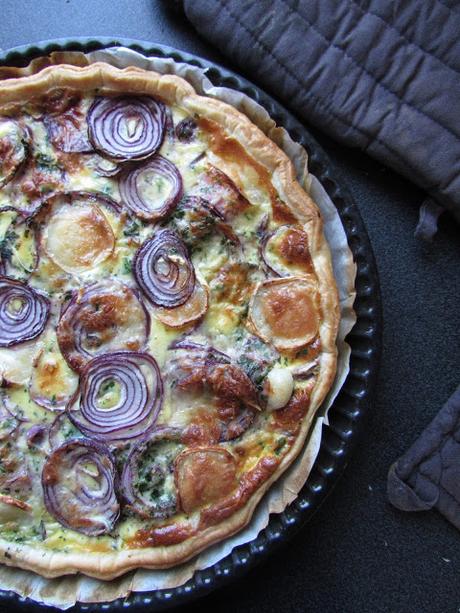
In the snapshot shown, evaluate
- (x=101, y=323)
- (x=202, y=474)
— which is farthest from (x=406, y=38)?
(x=202, y=474)

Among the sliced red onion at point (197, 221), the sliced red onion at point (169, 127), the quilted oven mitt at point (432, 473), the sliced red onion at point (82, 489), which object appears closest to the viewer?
the sliced red onion at point (82, 489)

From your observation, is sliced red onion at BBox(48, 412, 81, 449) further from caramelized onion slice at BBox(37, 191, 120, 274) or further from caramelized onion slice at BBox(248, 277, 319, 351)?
caramelized onion slice at BBox(248, 277, 319, 351)

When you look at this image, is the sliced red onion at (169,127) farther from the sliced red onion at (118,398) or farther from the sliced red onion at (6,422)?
the sliced red onion at (6,422)

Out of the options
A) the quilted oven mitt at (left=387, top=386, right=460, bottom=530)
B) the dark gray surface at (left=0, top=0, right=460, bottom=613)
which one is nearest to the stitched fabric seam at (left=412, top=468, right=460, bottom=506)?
the quilted oven mitt at (left=387, top=386, right=460, bottom=530)

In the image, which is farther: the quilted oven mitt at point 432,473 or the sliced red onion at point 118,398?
the quilted oven mitt at point 432,473

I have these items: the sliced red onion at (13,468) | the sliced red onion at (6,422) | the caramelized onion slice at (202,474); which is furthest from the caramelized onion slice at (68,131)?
the caramelized onion slice at (202,474)

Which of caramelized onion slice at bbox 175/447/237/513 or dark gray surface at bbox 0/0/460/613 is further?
dark gray surface at bbox 0/0/460/613

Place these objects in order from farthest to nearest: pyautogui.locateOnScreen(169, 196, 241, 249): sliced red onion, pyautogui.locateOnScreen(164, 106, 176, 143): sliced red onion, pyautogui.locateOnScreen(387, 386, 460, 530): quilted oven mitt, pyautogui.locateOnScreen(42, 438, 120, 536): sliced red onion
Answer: pyautogui.locateOnScreen(387, 386, 460, 530): quilted oven mitt → pyautogui.locateOnScreen(164, 106, 176, 143): sliced red onion → pyautogui.locateOnScreen(169, 196, 241, 249): sliced red onion → pyautogui.locateOnScreen(42, 438, 120, 536): sliced red onion
